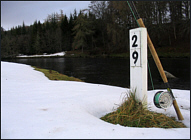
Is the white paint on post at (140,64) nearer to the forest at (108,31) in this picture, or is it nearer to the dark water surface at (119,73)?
the dark water surface at (119,73)

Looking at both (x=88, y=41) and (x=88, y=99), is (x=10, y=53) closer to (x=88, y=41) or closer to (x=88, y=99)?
(x=88, y=41)

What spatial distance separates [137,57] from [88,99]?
172 cm

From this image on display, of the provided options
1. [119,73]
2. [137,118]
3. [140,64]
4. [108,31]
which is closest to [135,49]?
[140,64]

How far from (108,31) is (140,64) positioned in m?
39.8

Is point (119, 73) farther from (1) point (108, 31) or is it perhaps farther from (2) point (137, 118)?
(1) point (108, 31)

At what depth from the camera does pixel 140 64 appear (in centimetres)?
335

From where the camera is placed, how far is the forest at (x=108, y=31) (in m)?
36.7

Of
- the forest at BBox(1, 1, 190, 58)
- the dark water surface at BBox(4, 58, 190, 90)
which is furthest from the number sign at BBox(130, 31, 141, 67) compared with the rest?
the forest at BBox(1, 1, 190, 58)

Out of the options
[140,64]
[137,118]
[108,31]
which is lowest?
[137,118]

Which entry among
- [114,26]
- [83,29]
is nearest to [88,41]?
[83,29]

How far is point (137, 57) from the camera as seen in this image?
3.40 metres

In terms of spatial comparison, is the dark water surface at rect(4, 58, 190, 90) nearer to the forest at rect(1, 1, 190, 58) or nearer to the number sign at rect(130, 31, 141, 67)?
the number sign at rect(130, 31, 141, 67)

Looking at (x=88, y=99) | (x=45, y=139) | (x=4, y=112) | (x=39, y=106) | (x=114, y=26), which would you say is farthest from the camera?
(x=114, y=26)

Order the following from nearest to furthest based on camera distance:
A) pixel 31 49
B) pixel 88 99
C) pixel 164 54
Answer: pixel 88 99 → pixel 164 54 → pixel 31 49
